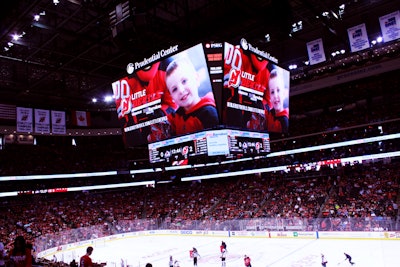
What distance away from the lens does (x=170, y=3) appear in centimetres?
1888

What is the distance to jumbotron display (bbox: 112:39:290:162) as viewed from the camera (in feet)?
44.7

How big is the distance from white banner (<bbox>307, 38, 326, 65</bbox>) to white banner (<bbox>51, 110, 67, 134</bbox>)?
19.7 meters

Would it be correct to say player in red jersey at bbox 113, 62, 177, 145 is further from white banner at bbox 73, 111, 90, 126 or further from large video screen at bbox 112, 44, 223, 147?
white banner at bbox 73, 111, 90, 126

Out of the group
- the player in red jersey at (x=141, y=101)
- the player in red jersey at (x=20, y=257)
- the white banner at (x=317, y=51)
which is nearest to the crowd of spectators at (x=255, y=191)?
the white banner at (x=317, y=51)

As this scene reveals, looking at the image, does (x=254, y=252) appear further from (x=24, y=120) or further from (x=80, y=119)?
(x=80, y=119)

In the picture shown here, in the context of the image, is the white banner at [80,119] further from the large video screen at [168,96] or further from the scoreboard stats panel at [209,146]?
the scoreboard stats panel at [209,146]

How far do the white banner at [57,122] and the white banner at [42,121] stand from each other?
422mm

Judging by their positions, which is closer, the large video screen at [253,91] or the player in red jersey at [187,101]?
the player in red jersey at [187,101]

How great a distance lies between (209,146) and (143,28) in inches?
207

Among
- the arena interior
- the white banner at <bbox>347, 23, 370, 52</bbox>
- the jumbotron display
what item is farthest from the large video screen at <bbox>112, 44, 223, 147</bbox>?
the white banner at <bbox>347, 23, 370, 52</bbox>

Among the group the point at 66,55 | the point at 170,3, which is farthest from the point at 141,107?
the point at 66,55

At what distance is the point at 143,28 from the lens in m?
11.5

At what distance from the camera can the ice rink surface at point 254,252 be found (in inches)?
715

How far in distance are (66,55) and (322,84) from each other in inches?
970
